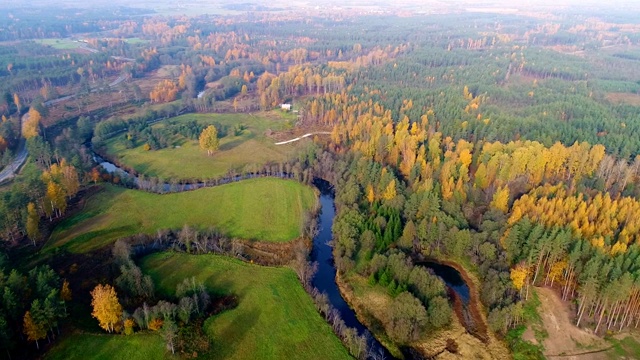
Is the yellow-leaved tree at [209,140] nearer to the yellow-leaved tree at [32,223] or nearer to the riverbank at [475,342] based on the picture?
the yellow-leaved tree at [32,223]

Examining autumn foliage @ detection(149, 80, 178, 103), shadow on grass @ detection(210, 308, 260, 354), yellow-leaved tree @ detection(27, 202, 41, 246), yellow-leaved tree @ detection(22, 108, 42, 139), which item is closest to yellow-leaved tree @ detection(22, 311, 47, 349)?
shadow on grass @ detection(210, 308, 260, 354)

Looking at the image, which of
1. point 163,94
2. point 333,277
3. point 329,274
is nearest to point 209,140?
point 329,274

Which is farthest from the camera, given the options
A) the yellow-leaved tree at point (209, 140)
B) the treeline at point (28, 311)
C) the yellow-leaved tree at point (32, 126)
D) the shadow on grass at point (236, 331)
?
the yellow-leaved tree at point (32, 126)

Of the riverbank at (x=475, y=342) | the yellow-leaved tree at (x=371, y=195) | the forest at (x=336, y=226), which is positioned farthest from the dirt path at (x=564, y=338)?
the yellow-leaved tree at (x=371, y=195)

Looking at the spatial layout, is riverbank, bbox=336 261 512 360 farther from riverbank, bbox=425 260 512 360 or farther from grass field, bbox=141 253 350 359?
grass field, bbox=141 253 350 359

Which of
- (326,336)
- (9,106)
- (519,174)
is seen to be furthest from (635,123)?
(9,106)

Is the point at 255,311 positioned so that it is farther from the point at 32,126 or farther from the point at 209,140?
the point at 32,126
